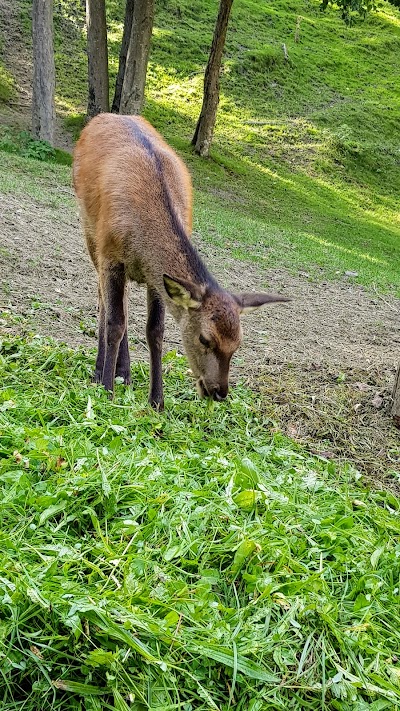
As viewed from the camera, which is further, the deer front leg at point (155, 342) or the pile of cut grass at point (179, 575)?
the deer front leg at point (155, 342)

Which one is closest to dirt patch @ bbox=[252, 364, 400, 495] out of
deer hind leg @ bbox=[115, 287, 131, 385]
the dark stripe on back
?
deer hind leg @ bbox=[115, 287, 131, 385]

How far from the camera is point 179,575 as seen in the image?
2.96 meters

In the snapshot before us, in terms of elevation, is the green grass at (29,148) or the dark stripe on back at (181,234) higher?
the dark stripe on back at (181,234)

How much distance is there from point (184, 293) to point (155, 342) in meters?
0.81

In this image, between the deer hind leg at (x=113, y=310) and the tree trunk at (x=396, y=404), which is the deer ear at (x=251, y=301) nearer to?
the deer hind leg at (x=113, y=310)

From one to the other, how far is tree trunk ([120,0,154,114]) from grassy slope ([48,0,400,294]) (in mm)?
2676

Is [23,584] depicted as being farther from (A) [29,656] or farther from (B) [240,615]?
(B) [240,615]

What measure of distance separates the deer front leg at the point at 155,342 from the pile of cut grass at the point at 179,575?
2.25ft

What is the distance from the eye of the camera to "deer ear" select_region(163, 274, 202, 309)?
4.50m

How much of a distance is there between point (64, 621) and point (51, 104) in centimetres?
1472

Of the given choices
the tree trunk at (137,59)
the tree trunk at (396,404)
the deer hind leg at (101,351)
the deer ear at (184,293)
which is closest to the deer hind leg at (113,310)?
the deer hind leg at (101,351)

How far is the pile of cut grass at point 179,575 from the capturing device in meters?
2.46

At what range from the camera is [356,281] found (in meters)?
11.5

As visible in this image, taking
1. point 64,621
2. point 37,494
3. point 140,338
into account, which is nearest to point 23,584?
point 64,621
